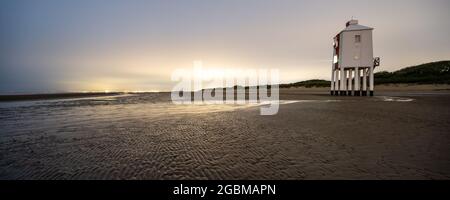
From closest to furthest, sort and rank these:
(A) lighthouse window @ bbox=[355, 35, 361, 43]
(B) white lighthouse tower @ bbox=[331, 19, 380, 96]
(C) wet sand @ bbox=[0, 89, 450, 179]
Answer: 1. (C) wet sand @ bbox=[0, 89, 450, 179]
2. (B) white lighthouse tower @ bbox=[331, 19, 380, 96]
3. (A) lighthouse window @ bbox=[355, 35, 361, 43]

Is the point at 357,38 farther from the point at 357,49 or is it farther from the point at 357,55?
the point at 357,55

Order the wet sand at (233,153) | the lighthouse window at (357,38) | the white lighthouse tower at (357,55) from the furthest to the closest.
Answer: the lighthouse window at (357,38)
the white lighthouse tower at (357,55)
the wet sand at (233,153)

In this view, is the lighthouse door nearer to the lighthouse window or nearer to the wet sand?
the lighthouse window

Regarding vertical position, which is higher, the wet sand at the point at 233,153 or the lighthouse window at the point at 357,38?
the lighthouse window at the point at 357,38

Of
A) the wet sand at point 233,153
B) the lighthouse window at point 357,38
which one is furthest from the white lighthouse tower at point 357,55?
the wet sand at point 233,153

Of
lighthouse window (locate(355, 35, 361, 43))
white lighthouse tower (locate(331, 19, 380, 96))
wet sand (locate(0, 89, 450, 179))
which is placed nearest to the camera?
wet sand (locate(0, 89, 450, 179))

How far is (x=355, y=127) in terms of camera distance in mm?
7586

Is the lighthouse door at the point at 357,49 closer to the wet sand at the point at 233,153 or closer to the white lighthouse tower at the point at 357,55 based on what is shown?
the white lighthouse tower at the point at 357,55

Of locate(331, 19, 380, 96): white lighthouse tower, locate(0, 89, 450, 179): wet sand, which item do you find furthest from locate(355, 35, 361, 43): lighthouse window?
locate(0, 89, 450, 179): wet sand

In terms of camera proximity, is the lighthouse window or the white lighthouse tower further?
the lighthouse window

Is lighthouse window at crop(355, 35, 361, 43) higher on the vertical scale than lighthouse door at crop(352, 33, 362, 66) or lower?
higher
